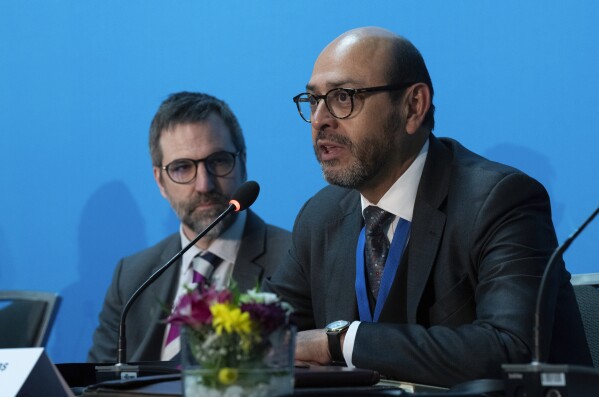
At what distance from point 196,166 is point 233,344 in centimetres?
238

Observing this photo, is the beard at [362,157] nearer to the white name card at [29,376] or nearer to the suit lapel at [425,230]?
the suit lapel at [425,230]

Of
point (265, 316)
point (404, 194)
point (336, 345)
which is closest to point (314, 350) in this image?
point (336, 345)

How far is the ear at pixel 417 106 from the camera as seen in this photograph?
9.20ft

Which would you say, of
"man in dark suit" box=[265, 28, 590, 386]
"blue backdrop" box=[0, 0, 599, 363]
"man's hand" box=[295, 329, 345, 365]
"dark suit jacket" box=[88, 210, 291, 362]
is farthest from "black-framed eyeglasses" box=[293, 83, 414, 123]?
"dark suit jacket" box=[88, 210, 291, 362]

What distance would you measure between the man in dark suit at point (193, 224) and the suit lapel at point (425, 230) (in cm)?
110

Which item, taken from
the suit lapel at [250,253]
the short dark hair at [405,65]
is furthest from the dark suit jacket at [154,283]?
the short dark hair at [405,65]

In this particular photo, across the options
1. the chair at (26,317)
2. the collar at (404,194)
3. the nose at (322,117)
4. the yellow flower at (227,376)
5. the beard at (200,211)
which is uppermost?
the nose at (322,117)

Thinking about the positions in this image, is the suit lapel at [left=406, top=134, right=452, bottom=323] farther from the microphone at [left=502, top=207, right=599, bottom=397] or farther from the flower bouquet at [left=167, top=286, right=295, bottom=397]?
the flower bouquet at [left=167, top=286, right=295, bottom=397]

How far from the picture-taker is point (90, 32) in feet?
13.7

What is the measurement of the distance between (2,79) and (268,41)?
1352mm

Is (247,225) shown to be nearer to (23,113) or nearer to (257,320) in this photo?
(23,113)

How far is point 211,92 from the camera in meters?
3.90

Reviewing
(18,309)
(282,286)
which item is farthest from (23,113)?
(282,286)

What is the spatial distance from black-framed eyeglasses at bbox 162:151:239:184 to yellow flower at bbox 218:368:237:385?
93.5 inches
